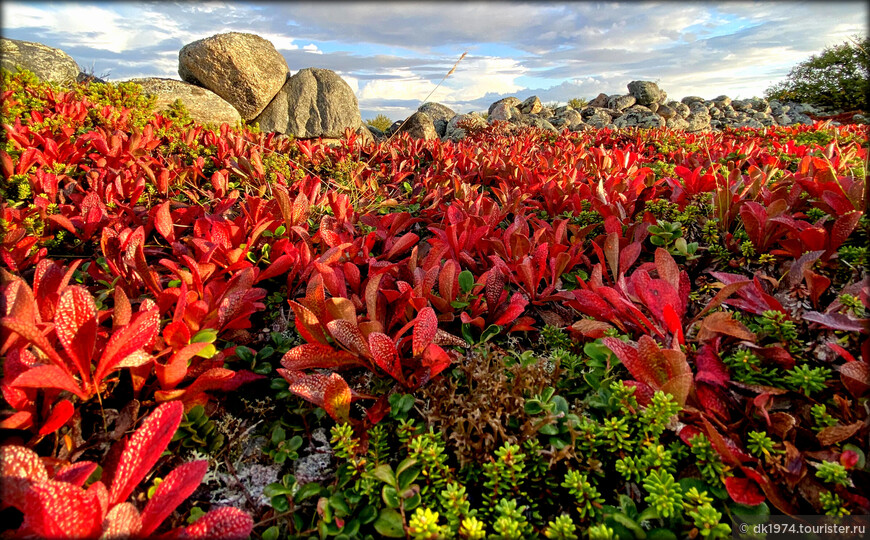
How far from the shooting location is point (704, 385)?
1365 millimetres

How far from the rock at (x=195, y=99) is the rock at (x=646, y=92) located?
46.6 feet

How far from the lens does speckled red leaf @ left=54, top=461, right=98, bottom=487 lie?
1.08m

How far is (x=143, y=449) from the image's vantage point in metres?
1.11

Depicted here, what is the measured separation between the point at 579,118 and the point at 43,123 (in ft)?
44.3

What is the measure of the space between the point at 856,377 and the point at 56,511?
187 cm

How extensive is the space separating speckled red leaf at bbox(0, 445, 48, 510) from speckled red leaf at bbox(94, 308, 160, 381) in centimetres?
25

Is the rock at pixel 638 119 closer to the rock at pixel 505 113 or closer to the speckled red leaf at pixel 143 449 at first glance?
the rock at pixel 505 113

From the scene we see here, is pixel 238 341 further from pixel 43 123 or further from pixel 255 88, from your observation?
pixel 255 88

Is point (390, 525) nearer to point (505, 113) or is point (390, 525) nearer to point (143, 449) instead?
point (143, 449)

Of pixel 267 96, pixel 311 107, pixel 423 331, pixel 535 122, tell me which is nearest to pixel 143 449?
pixel 423 331

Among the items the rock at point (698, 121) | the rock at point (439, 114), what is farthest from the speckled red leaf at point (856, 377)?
the rock at point (698, 121)

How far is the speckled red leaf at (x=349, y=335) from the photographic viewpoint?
146 cm

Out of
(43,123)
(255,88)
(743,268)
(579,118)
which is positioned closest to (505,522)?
(743,268)

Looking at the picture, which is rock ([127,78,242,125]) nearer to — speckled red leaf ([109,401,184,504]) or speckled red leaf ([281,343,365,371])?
speckled red leaf ([281,343,365,371])
